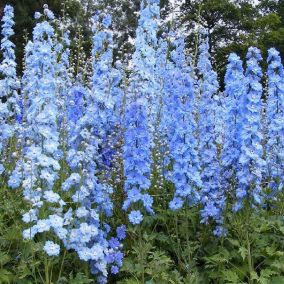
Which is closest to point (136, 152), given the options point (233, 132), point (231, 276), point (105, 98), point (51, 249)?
point (105, 98)

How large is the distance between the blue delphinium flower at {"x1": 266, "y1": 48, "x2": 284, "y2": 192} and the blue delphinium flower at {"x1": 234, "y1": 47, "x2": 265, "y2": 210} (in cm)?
63

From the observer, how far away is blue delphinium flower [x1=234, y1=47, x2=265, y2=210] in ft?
15.3

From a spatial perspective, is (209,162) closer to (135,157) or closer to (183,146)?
(183,146)

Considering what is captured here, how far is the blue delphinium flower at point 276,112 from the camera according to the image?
5.35 meters

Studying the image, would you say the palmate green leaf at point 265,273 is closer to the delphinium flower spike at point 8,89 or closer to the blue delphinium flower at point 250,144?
the blue delphinium flower at point 250,144

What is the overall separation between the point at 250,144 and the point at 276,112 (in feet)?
2.79

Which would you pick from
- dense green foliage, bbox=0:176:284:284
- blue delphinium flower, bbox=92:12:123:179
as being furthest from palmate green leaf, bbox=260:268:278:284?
blue delphinium flower, bbox=92:12:123:179

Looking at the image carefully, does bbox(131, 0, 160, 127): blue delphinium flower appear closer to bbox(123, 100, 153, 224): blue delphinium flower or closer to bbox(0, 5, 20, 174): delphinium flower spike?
bbox(123, 100, 153, 224): blue delphinium flower

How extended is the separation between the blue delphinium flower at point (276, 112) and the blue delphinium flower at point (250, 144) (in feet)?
2.08

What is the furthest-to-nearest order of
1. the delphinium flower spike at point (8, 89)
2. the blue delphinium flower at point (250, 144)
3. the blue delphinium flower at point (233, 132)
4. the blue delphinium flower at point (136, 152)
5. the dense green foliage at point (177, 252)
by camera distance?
the delphinium flower spike at point (8, 89) → the blue delphinium flower at point (233, 132) → the blue delphinium flower at point (250, 144) → the blue delphinium flower at point (136, 152) → the dense green foliage at point (177, 252)

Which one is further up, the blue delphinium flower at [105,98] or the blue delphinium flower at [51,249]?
the blue delphinium flower at [105,98]

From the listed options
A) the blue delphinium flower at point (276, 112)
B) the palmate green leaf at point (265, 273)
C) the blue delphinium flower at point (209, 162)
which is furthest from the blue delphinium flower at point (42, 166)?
the blue delphinium flower at point (276, 112)

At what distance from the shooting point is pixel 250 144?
4.72 meters

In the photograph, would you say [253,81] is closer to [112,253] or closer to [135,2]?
[112,253]
